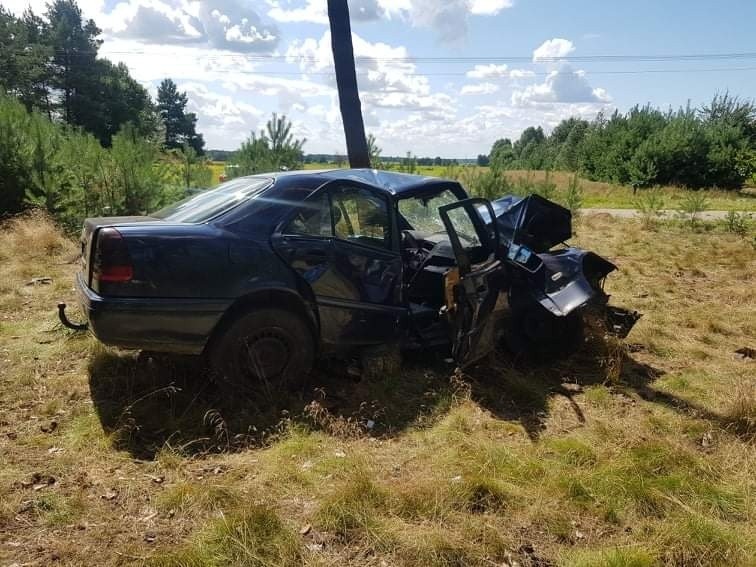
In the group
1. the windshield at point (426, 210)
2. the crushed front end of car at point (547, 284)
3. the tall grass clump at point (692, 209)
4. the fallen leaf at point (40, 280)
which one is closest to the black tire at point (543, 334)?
the crushed front end of car at point (547, 284)

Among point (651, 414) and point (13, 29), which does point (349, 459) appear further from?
point (13, 29)

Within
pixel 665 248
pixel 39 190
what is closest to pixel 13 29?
pixel 39 190

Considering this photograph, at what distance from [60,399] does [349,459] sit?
222 centimetres

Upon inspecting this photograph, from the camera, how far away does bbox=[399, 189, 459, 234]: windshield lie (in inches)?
191

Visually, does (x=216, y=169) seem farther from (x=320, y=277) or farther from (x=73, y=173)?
(x=320, y=277)

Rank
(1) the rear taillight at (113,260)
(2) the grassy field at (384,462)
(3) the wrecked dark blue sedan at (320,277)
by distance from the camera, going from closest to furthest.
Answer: (2) the grassy field at (384,462), (1) the rear taillight at (113,260), (3) the wrecked dark blue sedan at (320,277)

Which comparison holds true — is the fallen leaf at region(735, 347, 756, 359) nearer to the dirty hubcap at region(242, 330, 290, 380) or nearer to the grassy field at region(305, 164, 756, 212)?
the dirty hubcap at region(242, 330, 290, 380)

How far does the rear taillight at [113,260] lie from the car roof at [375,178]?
1290 millimetres

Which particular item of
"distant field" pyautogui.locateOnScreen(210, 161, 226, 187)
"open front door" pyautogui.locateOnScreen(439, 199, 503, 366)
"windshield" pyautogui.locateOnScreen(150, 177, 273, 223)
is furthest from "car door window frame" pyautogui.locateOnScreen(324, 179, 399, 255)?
"distant field" pyautogui.locateOnScreen(210, 161, 226, 187)

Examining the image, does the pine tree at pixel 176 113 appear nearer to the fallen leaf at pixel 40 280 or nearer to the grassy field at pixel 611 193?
the grassy field at pixel 611 193

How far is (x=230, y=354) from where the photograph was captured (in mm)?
3781

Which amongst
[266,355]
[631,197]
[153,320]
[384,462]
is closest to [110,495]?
[153,320]

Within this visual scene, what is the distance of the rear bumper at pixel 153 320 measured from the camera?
340cm

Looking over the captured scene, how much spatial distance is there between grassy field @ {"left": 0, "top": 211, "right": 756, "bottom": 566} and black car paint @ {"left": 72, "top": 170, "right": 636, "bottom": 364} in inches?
19.8
